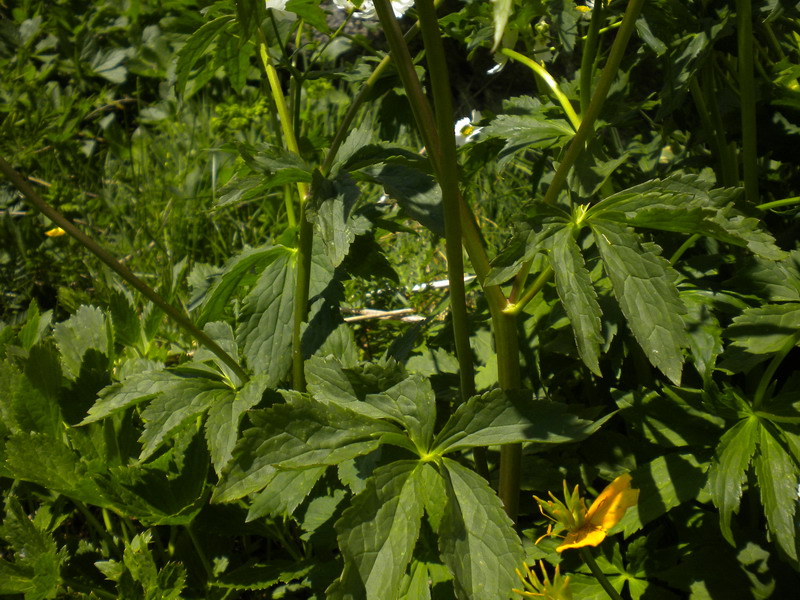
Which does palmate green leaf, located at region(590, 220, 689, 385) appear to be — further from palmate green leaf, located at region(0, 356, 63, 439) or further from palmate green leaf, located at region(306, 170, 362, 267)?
palmate green leaf, located at region(0, 356, 63, 439)

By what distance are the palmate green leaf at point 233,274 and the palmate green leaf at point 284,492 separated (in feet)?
1.22

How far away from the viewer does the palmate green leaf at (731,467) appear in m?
0.99

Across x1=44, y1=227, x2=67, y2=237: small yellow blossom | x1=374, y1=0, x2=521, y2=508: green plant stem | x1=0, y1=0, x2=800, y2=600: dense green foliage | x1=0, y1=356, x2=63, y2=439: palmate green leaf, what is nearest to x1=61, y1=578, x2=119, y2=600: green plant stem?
x1=0, y1=0, x2=800, y2=600: dense green foliage

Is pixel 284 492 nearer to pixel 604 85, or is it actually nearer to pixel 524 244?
pixel 524 244

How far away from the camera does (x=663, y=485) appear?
1115mm

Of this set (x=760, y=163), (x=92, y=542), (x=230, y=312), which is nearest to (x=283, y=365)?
(x=230, y=312)

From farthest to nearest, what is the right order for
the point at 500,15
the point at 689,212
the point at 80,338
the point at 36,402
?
the point at 80,338, the point at 36,402, the point at 689,212, the point at 500,15

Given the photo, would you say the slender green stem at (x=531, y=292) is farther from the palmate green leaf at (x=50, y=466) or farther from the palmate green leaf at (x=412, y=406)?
the palmate green leaf at (x=50, y=466)

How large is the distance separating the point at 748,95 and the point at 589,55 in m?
0.35

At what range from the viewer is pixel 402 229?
1.42 metres

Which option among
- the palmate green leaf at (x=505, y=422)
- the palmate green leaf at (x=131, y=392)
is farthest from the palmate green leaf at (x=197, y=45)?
the palmate green leaf at (x=505, y=422)

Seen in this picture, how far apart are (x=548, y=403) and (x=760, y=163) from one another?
3.45ft

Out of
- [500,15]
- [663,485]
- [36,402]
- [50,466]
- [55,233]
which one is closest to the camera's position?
[500,15]

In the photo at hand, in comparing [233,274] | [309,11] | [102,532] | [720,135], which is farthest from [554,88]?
[102,532]
